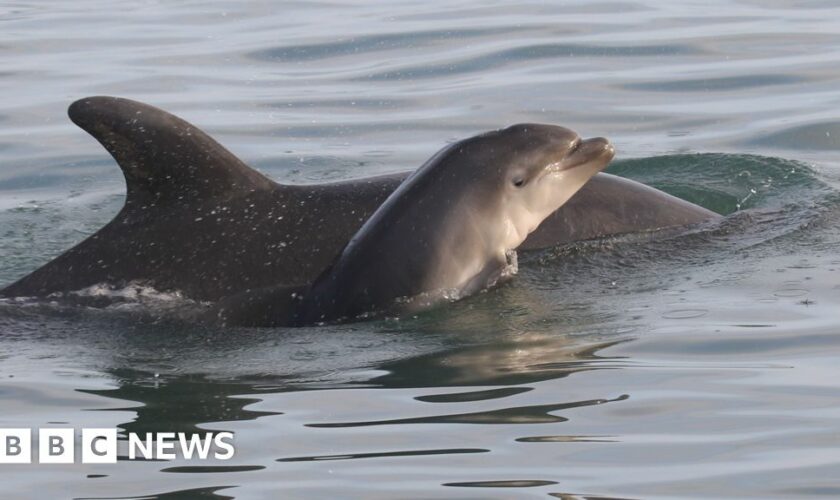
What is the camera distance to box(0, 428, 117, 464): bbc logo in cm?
736

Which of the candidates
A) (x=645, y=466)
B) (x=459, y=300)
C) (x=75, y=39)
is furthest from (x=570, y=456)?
(x=75, y=39)

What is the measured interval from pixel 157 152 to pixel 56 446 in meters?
2.88

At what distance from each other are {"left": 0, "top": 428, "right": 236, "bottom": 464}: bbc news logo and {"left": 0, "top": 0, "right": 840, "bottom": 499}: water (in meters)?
0.10

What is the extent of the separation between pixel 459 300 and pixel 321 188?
5.09ft

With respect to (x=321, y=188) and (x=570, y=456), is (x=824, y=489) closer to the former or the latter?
(x=570, y=456)

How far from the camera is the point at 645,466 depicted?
7059 millimetres

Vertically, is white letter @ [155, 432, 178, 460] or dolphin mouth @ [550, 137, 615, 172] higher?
dolphin mouth @ [550, 137, 615, 172]

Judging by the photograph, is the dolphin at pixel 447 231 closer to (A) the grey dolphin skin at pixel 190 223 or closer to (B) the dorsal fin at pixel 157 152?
(A) the grey dolphin skin at pixel 190 223

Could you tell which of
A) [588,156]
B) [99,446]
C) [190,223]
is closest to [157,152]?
[190,223]

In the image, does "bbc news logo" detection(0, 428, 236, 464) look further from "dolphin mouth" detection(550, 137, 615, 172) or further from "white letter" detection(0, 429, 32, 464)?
"dolphin mouth" detection(550, 137, 615, 172)

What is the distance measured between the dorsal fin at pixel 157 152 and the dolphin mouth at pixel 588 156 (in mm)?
1959

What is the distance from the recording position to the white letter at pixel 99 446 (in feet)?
23.9

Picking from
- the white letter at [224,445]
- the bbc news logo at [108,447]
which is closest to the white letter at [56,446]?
the bbc news logo at [108,447]

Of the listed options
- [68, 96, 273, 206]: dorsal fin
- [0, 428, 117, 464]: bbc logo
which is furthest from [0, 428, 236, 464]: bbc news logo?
[68, 96, 273, 206]: dorsal fin
